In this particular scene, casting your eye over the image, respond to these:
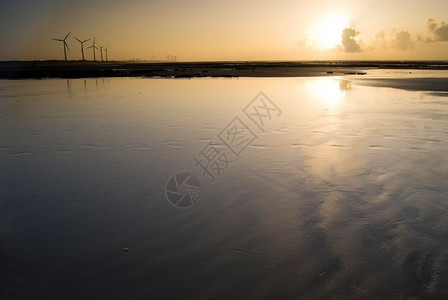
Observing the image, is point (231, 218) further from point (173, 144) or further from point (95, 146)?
point (95, 146)

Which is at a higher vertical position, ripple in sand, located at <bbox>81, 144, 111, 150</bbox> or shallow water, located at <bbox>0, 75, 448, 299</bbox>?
shallow water, located at <bbox>0, 75, 448, 299</bbox>

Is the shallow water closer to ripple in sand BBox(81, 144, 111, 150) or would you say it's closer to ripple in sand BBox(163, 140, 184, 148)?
ripple in sand BBox(163, 140, 184, 148)

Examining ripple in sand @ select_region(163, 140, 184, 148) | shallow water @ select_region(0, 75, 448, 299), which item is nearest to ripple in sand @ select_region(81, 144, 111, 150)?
shallow water @ select_region(0, 75, 448, 299)

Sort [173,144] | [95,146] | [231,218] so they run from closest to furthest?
[231,218] → [95,146] → [173,144]

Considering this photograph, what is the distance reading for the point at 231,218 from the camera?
228 inches

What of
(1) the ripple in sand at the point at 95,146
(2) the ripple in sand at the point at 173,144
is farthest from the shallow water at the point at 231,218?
(1) the ripple in sand at the point at 95,146

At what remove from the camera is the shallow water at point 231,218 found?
160 inches

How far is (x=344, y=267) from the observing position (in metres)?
4.29

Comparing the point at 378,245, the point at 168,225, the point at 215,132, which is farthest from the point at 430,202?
the point at 215,132

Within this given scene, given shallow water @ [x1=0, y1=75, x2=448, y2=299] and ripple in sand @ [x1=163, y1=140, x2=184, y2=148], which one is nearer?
shallow water @ [x1=0, y1=75, x2=448, y2=299]

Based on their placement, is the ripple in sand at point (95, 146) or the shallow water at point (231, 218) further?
the ripple in sand at point (95, 146)

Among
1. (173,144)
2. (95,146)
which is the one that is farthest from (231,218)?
(95,146)

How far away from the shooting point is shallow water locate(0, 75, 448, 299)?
13.4ft

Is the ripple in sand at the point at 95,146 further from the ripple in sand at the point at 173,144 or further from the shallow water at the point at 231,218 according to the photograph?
the ripple in sand at the point at 173,144
